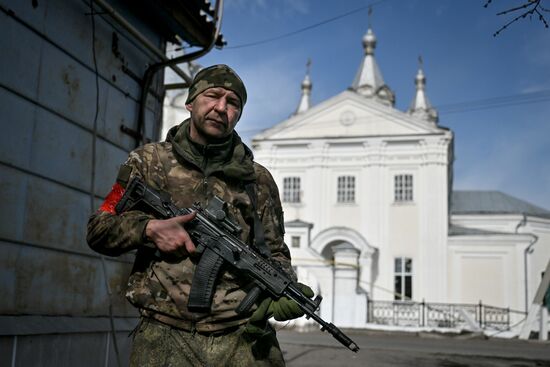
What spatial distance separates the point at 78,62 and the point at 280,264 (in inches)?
123

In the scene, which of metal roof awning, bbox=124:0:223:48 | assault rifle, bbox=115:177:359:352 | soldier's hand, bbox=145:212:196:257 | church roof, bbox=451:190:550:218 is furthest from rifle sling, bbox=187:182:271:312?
church roof, bbox=451:190:550:218

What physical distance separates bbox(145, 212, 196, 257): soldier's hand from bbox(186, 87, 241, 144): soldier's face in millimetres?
462

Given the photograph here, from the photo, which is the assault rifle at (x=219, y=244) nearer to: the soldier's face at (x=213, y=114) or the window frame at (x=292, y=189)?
the soldier's face at (x=213, y=114)

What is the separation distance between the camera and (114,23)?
5602mm

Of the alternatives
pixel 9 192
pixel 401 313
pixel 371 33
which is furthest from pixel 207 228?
pixel 371 33

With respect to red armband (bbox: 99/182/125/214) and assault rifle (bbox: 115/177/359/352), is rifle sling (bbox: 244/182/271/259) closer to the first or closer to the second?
assault rifle (bbox: 115/177/359/352)

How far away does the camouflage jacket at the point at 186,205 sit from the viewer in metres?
2.51

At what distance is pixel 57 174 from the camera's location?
4727 millimetres

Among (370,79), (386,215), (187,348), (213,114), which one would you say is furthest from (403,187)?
(187,348)

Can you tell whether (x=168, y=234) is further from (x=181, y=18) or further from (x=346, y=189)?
(x=346, y=189)

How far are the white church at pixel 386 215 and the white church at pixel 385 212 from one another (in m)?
0.05

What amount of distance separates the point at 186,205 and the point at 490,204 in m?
40.1

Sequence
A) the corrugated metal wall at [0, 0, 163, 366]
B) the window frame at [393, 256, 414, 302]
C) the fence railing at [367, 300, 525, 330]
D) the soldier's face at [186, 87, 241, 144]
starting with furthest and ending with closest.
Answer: the window frame at [393, 256, 414, 302], the fence railing at [367, 300, 525, 330], the corrugated metal wall at [0, 0, 163, 366], the soldier's face at [186, 87, 241, 144]

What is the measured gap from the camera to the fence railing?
2600 centimetres
